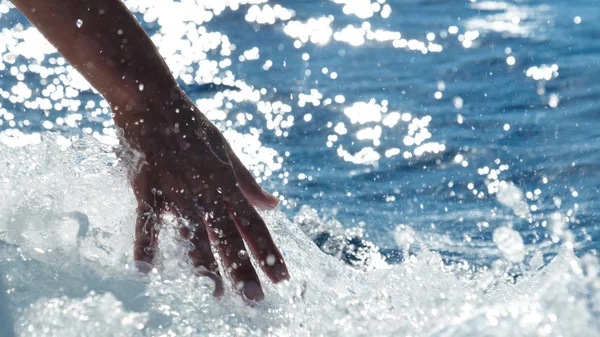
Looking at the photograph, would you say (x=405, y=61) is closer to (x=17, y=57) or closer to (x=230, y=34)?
(x=230, y=34)

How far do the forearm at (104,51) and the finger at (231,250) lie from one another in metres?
0.19

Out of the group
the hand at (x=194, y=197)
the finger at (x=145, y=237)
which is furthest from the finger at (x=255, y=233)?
the finger at (x=145, y=237)

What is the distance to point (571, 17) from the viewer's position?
10.5 ft

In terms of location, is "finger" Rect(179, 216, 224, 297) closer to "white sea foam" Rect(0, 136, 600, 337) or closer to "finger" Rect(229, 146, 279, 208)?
"white sea foam" Rect(0, 136, 600, 337)

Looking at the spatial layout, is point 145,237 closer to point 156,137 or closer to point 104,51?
point 156,137

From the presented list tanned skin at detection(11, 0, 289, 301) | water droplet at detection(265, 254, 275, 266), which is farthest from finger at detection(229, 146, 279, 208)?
water droplet at detection(265, 254, 275, 266)

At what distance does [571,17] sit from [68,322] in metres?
2.80

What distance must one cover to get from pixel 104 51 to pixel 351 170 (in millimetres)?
965

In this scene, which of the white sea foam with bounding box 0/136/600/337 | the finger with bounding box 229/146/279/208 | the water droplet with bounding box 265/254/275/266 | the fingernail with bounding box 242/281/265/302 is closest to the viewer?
the white sea foam with bounding box 0/136/600/337

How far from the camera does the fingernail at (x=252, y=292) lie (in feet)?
3.39

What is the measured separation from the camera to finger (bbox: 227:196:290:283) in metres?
1.15

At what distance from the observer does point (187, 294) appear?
957mm

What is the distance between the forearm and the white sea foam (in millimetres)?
147

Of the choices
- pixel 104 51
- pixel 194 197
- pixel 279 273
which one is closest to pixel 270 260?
pixel 279 273
